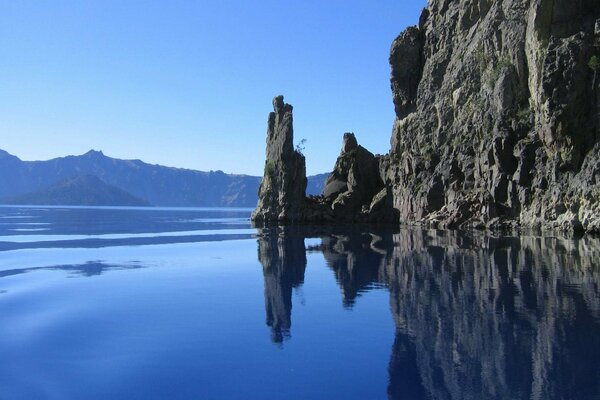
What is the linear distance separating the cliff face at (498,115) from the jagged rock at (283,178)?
2079cm

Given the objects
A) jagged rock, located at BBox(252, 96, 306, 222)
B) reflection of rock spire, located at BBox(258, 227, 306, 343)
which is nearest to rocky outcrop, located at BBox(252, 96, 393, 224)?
jagged rock, located at BBox(252, 96, 306, 222)

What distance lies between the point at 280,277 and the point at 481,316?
16.1 meters

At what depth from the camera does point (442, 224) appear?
96.2m

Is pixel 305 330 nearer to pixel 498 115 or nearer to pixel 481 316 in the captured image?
pixel 481 316

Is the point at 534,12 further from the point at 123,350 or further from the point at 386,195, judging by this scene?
the point at 123,350

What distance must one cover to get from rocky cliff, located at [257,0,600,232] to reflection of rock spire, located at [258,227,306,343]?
36.3 m

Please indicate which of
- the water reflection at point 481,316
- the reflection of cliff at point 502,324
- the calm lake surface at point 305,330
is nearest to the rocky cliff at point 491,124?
the water reflection at point 481,316

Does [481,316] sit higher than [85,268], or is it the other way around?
[85,268]

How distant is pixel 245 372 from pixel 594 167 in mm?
64689

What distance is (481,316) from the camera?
22234 millimetres

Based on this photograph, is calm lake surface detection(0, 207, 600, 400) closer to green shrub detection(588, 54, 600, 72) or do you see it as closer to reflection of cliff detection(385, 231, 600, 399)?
reflection of cliff detection(385, 231, 600, 399)

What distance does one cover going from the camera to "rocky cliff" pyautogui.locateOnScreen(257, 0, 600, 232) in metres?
75.9

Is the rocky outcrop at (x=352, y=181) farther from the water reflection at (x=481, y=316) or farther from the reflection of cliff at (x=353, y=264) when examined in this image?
the water reflection at (x=481, y=316)

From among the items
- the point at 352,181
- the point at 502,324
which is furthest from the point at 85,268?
the point at 352,181
